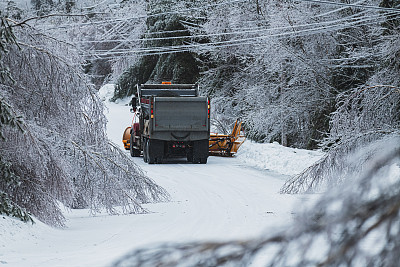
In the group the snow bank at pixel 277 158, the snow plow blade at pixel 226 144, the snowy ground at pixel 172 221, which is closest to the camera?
the snowy ground at pixel 172 221

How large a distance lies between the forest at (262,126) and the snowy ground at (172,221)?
0.10m

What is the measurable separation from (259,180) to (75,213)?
6.18 meters

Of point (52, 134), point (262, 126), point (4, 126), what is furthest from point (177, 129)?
point (4, 126)

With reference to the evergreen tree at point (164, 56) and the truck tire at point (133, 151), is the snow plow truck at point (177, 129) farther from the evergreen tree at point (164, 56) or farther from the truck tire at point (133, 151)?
the evergreen tree at point (164, 56)

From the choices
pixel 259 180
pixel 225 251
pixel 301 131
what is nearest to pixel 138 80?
pixel 301 131

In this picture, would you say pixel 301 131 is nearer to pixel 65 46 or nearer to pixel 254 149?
Result: pixel 254 149

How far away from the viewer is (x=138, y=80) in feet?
146

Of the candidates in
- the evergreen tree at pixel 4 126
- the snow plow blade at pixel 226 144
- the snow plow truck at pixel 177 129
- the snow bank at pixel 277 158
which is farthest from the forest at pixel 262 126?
the snow plow truck at pixel 177 129

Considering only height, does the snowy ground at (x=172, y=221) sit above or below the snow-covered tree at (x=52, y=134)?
below

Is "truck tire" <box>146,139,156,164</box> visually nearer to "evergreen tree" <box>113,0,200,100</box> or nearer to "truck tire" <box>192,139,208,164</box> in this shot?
"truck tire" <box>192,139,208,164</box>

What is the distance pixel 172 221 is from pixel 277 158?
1078 centimetres

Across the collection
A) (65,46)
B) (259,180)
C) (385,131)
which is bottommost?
(259,180)

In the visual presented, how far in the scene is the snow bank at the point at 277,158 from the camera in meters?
18.0

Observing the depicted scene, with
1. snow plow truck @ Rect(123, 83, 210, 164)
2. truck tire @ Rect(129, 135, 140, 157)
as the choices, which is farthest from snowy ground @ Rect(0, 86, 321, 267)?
truck tire @ Rect(129, 135, 140, 157)
